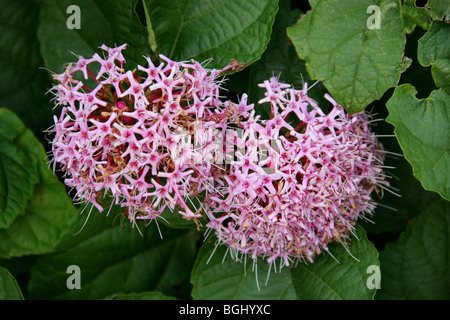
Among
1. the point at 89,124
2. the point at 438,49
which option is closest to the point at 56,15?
the point at 89,124

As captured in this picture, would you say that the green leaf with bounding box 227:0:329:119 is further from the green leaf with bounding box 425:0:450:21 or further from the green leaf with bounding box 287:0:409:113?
the green leaf with bounding box 425:0:450:21

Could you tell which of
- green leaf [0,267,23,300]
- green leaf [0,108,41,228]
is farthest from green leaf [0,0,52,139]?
green leaf [0,267,23,300]

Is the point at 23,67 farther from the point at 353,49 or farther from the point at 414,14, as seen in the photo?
the point at 414,14

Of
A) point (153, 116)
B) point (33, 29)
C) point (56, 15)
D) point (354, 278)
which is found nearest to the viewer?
point (153, 116)

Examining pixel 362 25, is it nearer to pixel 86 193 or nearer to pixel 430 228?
pixel 430 228

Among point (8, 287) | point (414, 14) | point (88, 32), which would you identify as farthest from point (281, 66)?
point (8, 287)


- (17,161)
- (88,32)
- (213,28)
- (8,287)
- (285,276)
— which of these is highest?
(88,32)

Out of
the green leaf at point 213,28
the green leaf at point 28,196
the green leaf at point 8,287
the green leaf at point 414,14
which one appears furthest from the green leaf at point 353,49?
the green leaf at point 8,287
